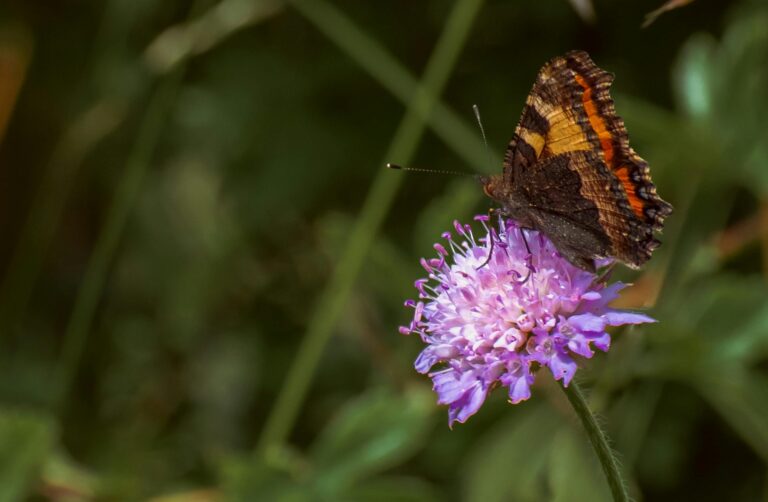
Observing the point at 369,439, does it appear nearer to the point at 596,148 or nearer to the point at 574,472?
the point at 574,472

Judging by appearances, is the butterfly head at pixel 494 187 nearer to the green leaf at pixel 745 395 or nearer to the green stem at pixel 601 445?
the green stem at pixel 601 445

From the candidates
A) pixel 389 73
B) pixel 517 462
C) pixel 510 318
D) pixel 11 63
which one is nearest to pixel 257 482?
pixel 517 462

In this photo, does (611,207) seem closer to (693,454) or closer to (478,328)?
(478,328)

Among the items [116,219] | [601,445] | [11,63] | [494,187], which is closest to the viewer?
[601,445]

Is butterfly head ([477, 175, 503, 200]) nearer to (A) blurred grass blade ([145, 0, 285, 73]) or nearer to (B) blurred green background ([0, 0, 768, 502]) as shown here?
(B) blurred green background ([0, 0, 768, 502])

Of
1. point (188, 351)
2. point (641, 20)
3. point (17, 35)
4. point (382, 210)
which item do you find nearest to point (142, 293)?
point (188, 351)

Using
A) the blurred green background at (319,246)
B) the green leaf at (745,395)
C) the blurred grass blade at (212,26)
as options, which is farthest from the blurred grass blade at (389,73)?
the green leaf at (745,395)
